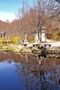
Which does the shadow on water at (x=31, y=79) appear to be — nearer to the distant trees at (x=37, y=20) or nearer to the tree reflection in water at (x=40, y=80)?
the tree reflection in water at (x=40, y=80)

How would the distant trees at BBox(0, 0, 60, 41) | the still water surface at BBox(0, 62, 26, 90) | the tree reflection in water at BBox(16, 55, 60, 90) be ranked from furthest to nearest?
the distant trees at BBox(0, 0, 60, 41), the still water surface at BBox(0, 62, 26, 90), the tree reflection in water at BBox(16, 55, 60, 90)

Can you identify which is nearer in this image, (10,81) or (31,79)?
(10,81)

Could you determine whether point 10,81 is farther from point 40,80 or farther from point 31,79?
point 40,80

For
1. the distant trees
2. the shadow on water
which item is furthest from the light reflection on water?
the distant trees

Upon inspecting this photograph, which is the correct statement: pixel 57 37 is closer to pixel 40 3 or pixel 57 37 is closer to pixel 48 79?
pixel 40 3

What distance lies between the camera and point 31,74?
14820mm

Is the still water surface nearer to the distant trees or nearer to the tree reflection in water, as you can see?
the tree reflection in water

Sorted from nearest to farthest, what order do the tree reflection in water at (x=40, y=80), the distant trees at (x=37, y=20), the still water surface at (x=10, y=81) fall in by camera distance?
the tree reflection in water at (x=40, y=80) < the still water surface at (x=10, y=81) < the distant trees at (x=37, y=20)

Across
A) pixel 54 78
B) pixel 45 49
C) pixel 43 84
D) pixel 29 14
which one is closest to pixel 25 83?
pixel 43 84

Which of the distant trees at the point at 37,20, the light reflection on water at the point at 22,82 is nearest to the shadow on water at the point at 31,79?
the light reflection on water at the point at 22,82

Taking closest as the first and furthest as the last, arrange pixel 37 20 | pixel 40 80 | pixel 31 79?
pixel 40 80 → pixel 31 79 → pixel 37 20

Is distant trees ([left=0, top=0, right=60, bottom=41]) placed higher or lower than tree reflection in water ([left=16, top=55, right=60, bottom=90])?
higher

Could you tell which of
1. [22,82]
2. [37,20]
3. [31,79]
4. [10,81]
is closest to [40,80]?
[31,79]

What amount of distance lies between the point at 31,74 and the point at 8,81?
2.07m
